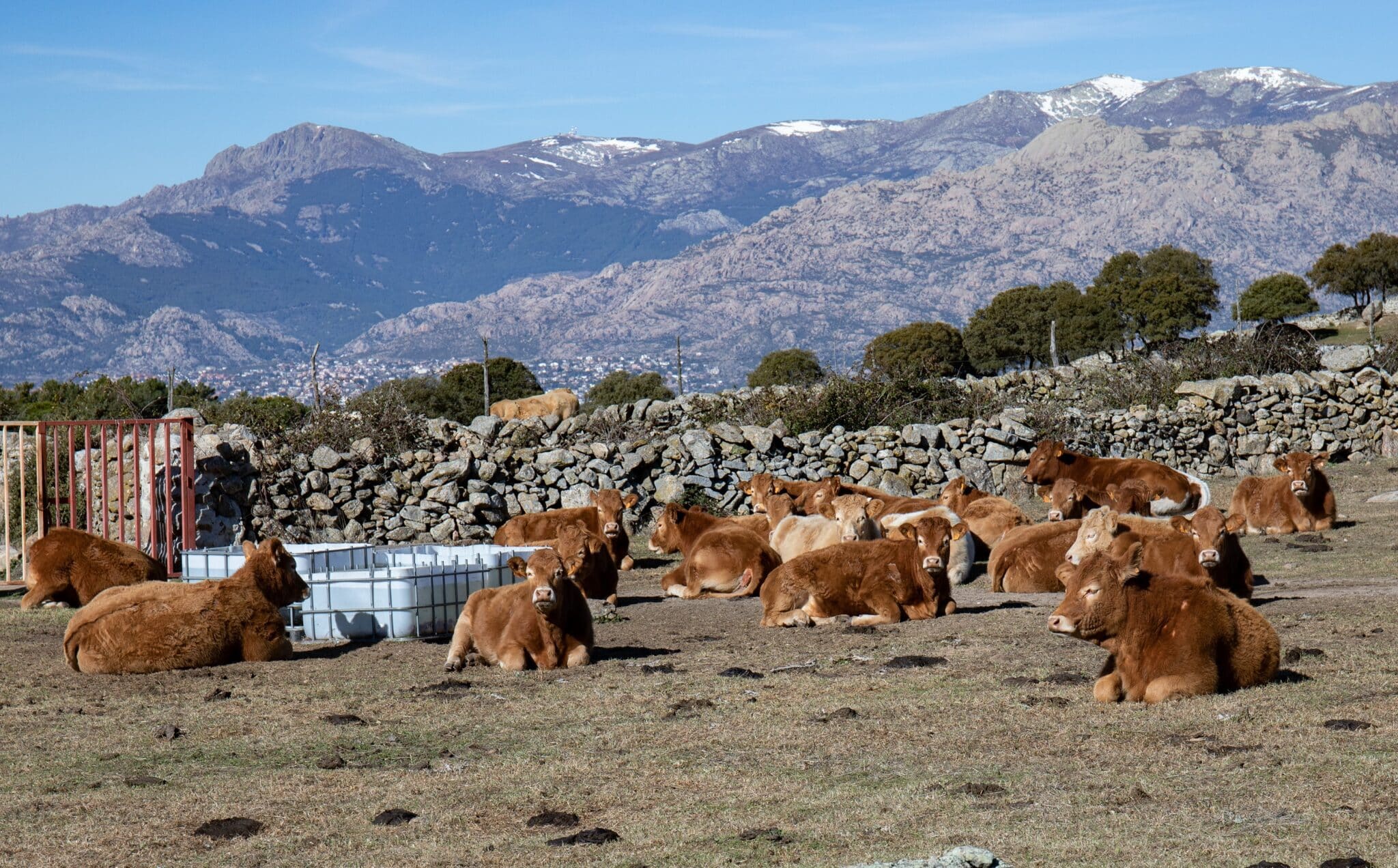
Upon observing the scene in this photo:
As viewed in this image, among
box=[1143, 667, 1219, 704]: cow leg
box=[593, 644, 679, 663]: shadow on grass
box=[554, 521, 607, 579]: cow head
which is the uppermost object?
box=[554, 521, 607, 579]: cow head

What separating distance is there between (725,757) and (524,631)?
3486mm

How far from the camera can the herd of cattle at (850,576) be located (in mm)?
8453

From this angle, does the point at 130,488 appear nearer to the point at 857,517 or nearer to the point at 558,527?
the point at 558,527

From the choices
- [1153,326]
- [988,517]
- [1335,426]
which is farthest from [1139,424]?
[1153,326]

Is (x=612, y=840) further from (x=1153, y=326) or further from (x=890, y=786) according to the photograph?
(x=1153, y=326)

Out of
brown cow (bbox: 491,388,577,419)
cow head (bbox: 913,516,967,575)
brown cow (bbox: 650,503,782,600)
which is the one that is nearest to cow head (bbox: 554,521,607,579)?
brown cow (bbox: 650,503,782,600)

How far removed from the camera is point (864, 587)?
1297 cm

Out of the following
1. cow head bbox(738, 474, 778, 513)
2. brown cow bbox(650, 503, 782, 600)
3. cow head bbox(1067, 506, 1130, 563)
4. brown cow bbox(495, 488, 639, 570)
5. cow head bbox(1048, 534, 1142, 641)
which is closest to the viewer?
cow head bbox(1048, 534, 1142, 641)

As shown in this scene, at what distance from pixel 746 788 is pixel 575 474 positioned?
17.1 m

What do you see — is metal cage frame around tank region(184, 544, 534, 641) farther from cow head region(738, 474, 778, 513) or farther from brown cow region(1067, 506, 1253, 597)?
cow head region(738, 474, 778, 513)

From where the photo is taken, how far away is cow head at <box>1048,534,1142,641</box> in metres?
8.22

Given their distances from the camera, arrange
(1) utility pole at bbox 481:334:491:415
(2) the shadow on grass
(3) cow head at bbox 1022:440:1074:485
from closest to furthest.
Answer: (2) the shadow on grass, (3) cow head at bbox 1022:440:1074:485, (1) utility pole at bbox 481:334:491:415

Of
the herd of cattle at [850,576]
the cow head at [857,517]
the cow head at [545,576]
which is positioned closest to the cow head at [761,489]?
the herd of cattle at [850,576]

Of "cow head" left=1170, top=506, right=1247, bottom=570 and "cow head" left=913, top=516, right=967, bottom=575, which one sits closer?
"cow head" left=1170, top=506, right=1247, bottom=570
